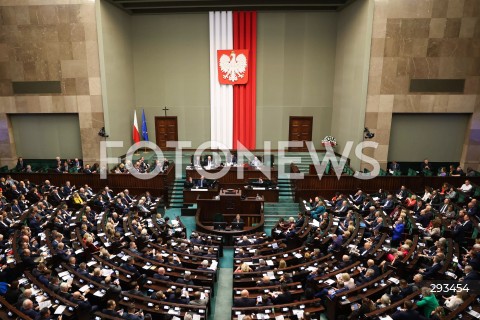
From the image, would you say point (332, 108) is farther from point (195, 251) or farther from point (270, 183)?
point (195, 251)

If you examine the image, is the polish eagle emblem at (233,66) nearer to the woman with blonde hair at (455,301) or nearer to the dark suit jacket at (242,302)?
the dark suit jacket at (242,302)

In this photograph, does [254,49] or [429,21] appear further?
[254,49]

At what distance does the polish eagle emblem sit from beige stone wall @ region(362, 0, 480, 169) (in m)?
6.83

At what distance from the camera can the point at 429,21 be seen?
600 inches

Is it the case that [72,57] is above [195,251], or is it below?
above

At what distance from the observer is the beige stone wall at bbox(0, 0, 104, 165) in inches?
639

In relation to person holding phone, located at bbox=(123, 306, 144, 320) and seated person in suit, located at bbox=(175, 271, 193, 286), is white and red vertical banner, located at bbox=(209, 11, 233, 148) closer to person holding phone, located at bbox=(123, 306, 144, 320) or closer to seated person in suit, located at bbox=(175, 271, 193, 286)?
seated person in suit, located at bbox=(175, 271, 193, 286)

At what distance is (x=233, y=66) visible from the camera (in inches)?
771

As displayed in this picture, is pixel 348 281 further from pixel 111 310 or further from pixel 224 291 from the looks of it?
pixel 111 310

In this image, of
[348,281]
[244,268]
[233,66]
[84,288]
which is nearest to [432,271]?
[348,281]

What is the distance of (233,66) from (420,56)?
9.19 meters


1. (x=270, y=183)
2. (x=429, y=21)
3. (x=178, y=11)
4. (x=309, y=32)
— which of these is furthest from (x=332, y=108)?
(x=178, y=11)

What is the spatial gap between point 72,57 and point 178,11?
238 inches

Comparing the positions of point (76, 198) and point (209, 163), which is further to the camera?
point (209, 163)
